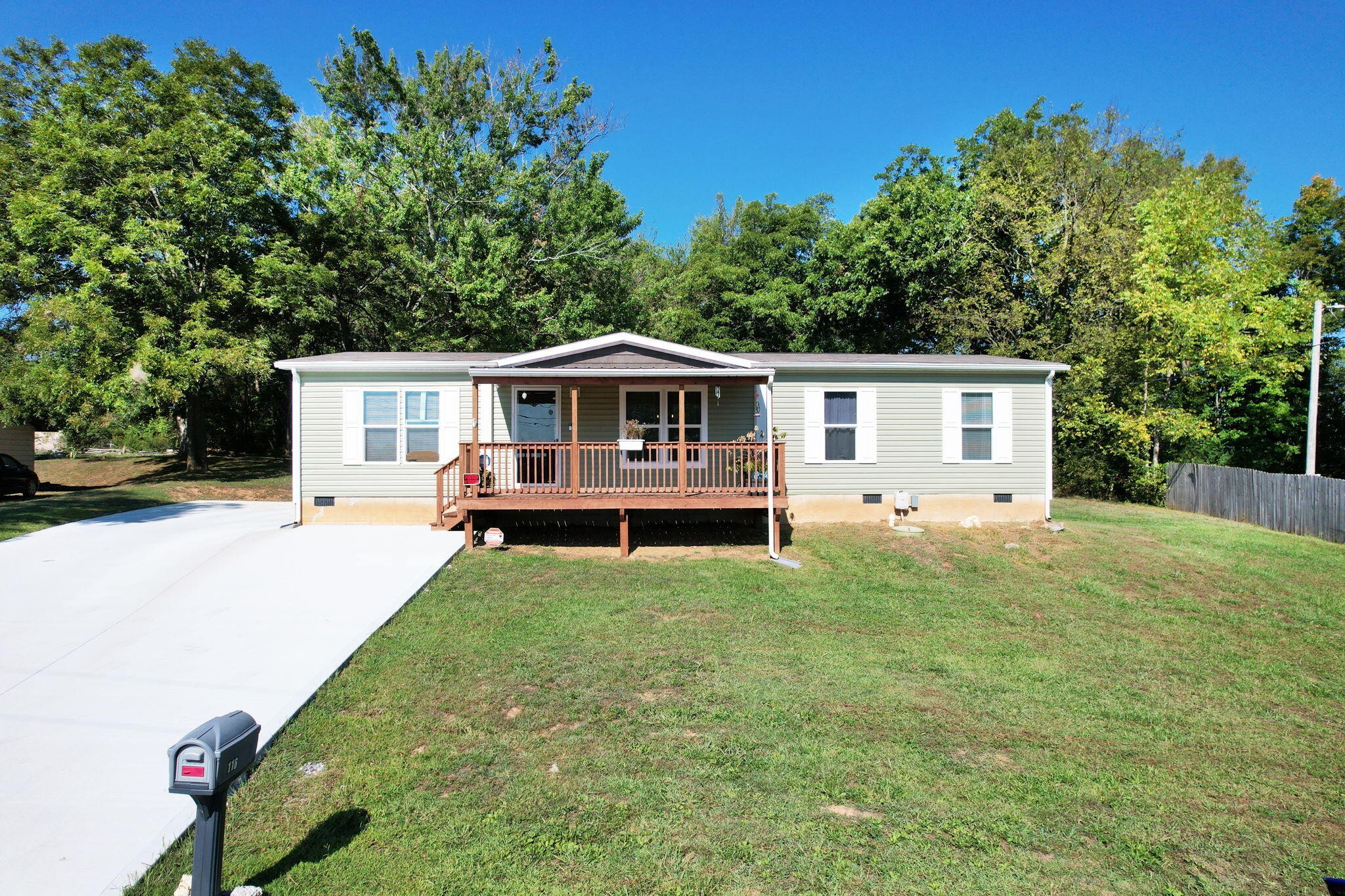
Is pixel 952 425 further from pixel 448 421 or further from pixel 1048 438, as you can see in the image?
pixel 448 421

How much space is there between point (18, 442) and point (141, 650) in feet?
66.1

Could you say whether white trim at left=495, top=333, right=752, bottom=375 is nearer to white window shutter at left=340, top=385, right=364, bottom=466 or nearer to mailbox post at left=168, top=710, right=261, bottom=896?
white window shutter at left=340, top=385, right=364, bottom=466

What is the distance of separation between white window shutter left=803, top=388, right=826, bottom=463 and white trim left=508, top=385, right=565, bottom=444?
4.58m

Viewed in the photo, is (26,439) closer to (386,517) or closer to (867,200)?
(386,517)

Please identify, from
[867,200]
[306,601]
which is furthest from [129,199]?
[867,200]

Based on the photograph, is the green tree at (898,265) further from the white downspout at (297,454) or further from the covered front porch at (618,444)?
the white downspout at (297,454)

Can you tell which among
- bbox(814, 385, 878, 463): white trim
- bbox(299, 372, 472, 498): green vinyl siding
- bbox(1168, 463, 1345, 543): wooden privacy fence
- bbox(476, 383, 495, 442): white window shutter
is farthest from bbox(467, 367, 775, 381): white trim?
bbox(1168, 463, 1345, 543): wooden privacy fence

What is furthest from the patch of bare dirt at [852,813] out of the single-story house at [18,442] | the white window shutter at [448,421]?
the single-story house at [18,442]

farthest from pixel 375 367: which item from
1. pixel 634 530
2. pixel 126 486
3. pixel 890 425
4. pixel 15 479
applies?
pixel 15 479

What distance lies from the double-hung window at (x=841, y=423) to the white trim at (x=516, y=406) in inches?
196

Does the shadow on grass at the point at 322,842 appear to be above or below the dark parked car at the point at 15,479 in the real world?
below

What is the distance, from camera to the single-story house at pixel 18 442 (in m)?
19.1

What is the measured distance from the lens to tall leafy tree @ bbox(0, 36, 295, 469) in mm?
15891

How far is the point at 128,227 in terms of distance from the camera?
628 inches
